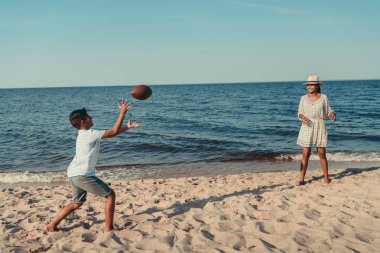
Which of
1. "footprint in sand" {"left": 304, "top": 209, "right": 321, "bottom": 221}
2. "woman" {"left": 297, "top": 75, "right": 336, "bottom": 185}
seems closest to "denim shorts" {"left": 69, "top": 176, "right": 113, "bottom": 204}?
"footprint in sand" {"left": 304, "top": 209, "right": 321, "bottom": 221}

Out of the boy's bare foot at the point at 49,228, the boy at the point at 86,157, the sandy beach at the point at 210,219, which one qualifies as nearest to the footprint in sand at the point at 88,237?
the sandy beach at the point at 210,219

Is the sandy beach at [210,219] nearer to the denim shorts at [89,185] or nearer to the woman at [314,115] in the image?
the denim shorts at [89,185]

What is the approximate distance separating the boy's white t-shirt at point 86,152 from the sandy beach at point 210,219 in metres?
0.91

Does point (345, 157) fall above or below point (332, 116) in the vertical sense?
below

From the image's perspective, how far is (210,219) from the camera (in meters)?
5.26

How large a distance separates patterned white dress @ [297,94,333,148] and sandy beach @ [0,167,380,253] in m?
0.96

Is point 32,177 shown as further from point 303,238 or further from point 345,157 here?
point 345,157

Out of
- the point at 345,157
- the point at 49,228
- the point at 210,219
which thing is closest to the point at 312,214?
the point at 210,219

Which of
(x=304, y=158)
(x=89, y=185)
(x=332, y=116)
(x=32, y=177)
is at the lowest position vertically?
(x=32, y=177)

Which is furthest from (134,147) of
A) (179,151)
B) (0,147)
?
(0,147)

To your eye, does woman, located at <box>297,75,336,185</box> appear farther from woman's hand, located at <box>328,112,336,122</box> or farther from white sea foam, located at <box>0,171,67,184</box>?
white sea foam, located at <box>0,171,67,184</box>

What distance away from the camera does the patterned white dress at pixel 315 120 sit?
22.5 ft

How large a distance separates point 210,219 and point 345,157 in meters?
8.76

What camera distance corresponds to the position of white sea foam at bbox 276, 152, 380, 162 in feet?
39.2
